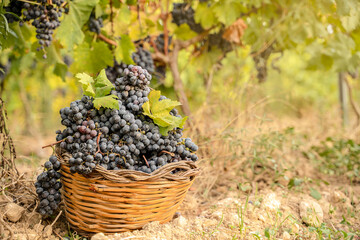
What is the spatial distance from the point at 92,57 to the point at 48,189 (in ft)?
4.29

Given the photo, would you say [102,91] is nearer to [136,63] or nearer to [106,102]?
[106,102]

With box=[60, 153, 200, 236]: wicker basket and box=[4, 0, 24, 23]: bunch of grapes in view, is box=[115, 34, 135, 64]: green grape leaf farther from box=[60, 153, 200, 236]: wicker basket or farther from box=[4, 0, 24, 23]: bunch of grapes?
box=[60, 153, 200, 236]: wicker basket

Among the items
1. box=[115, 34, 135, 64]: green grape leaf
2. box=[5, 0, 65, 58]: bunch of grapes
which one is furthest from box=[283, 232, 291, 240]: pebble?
box=[5, 0, 65, 58]: bunch of grapes

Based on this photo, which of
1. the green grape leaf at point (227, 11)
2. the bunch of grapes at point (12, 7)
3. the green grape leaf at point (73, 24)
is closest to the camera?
the bunch of grapes at point (12, 7)

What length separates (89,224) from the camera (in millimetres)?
1640

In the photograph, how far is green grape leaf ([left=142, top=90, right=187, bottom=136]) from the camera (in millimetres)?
1707

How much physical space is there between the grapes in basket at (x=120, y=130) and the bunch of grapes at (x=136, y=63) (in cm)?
110

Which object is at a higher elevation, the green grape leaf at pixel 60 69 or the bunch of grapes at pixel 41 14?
the bunch of grapes at pixel 41 14

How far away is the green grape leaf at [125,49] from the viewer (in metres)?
2.73

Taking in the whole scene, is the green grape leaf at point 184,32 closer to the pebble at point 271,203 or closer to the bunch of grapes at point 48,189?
the pebble at point 271,203

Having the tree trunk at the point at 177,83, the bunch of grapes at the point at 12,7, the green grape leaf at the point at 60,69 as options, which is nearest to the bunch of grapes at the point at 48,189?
the bunch of grapes at the point at 12,7

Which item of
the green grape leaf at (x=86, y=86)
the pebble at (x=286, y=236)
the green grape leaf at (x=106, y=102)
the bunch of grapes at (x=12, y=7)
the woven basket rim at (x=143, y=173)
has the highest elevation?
the bunch of grapes at (x=12, y=7)

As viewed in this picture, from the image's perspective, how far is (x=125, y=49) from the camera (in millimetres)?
2740

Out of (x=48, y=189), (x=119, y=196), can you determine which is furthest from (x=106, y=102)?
(x=48, y=189)
